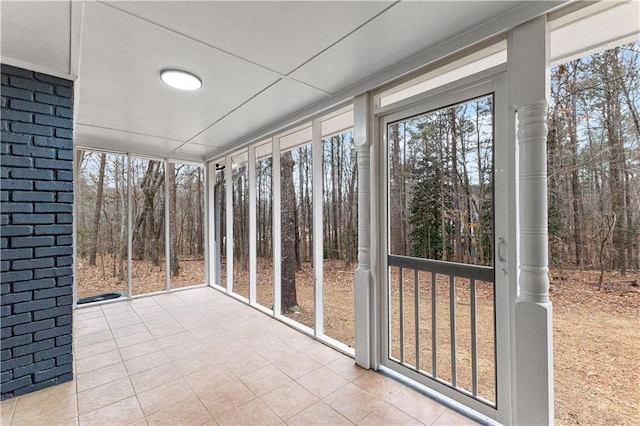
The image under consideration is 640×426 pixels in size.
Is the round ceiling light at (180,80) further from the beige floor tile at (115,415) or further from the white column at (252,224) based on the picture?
the beige floor tile at (115,415)

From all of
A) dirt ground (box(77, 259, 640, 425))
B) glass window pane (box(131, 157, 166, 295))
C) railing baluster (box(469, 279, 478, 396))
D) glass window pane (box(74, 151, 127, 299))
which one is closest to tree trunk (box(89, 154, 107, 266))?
glass window pane (box(74, 151, 127, 299))

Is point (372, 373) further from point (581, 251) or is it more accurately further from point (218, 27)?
point (218, 27)

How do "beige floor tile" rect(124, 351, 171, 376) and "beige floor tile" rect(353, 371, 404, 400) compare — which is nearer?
"beige floor tile" rect(353, 371, 404, 400)

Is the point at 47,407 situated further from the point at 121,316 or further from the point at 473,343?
the point at 473,343

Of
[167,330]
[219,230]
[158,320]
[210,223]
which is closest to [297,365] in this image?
[167,330]

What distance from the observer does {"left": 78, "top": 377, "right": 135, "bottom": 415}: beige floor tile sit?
2.01 meters

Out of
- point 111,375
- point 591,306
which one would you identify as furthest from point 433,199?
point 111,375

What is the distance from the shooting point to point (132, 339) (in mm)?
3117

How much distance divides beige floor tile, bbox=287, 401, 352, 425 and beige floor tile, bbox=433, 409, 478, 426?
600 millimetres

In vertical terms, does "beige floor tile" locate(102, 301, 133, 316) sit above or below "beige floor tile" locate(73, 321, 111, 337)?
below

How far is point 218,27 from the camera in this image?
1.69m

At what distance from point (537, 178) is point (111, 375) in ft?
11.4

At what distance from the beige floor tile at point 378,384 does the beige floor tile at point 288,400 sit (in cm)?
42

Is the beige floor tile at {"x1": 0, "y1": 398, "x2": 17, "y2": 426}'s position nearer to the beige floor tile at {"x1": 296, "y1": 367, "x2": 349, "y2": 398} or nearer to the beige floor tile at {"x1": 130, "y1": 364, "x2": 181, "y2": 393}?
the beige floor tile at {"x1": 130, "y1": 364, "x2": 181, "y2": 393}
